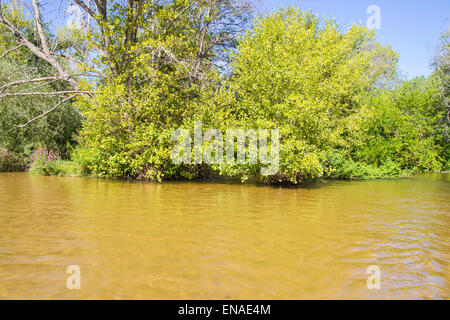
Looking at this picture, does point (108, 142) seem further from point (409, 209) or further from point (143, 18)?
point (409, 209)

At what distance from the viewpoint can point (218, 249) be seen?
15.1 ft

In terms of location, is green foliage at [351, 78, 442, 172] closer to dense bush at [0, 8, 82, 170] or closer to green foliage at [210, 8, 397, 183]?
green foliage at [210, 8, 397, 183]

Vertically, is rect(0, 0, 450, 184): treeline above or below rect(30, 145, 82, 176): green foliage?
above

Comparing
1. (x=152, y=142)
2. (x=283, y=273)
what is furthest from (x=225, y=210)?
(x=152, y=142)

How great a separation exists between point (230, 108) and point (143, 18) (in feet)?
18.6

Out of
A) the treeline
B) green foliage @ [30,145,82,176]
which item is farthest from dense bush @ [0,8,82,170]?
green foliage @ [30,145,82,176]

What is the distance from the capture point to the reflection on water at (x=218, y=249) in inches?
133

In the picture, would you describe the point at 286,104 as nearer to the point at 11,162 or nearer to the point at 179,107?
the point at 179,107

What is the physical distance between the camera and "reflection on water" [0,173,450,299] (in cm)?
338

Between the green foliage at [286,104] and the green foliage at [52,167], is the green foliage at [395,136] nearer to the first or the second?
the green foliage at [286,104]

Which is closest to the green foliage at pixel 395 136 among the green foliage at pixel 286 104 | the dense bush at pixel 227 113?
the dense bush at pixel 227 113

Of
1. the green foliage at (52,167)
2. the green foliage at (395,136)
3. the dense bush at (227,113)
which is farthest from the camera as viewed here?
the green foliage at (395,136)

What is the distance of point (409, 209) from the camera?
26.8ft

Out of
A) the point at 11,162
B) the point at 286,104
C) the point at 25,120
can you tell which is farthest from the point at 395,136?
the point at 11,162
